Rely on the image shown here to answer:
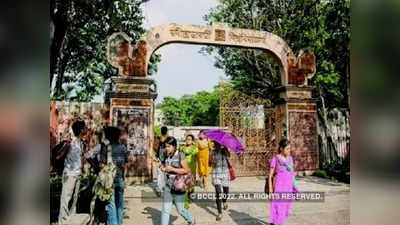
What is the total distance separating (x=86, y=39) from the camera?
1067 centimetres

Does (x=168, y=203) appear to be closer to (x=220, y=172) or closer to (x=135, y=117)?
(x=220, y=172)

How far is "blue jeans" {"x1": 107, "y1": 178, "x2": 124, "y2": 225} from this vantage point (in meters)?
4.25

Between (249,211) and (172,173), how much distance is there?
214 cm

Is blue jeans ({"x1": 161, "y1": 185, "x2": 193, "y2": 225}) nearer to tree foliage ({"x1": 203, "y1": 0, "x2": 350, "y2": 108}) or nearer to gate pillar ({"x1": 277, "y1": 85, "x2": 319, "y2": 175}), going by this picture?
gate pillar ({"x1": 277, "y1": 85, "x2": 319, "y2": 175})

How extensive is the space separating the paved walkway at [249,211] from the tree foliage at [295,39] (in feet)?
8.55

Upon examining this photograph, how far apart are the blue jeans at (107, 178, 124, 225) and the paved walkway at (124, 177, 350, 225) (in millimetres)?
637

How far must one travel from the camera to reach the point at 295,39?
11.1 m

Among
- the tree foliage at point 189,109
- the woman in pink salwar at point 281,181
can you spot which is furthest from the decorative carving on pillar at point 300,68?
the tree foliage at point 189,109

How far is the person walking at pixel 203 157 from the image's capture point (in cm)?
765

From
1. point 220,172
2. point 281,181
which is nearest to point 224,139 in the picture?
point 220,172

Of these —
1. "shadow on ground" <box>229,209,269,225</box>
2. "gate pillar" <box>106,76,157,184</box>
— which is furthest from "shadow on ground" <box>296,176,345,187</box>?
"gate pillar" <box>106,76,157,184</box>
